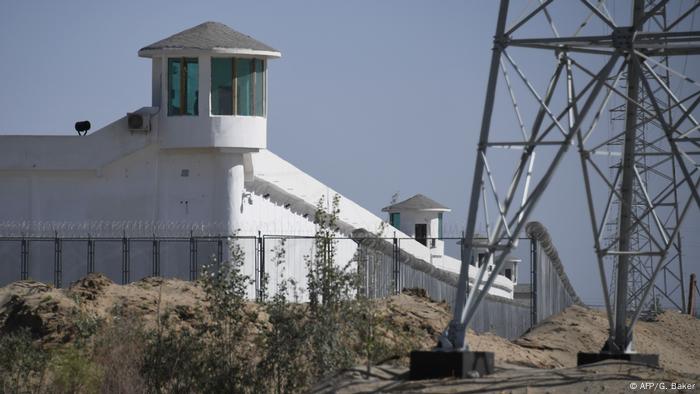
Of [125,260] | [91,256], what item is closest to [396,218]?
[125,260]

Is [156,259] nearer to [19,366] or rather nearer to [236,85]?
[236,85]

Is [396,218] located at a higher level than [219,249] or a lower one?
higher

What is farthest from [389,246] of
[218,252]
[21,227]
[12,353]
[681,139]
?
[681,139]

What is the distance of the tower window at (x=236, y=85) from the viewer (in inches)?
1668

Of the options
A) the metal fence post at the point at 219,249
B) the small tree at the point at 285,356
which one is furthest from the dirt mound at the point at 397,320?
the metal fence post at the point at 219,249

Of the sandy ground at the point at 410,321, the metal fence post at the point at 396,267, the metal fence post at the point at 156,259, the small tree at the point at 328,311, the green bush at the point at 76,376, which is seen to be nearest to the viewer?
the small tree at the point at 328,311

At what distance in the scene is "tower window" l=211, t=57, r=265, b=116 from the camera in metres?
42.4

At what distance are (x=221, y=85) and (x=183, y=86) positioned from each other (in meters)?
1.18

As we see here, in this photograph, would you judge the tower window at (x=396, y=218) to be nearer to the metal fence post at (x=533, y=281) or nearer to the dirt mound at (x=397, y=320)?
the dirt mound at (x=397, y=320)

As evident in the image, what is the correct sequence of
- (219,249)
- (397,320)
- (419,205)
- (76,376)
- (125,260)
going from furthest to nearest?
(419,205) < (125,260) < (219,249) < (397,320) < (76,376)

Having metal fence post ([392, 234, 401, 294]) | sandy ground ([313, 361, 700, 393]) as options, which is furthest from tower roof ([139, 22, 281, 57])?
sandy ground ([313, 361, 700, 393])

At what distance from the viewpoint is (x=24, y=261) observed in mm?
41125

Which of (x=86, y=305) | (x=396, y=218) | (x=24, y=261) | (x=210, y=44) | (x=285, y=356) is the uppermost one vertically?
(x=210, y=44)

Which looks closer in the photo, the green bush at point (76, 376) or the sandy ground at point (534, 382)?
the sandy ground at point (534, 382)
